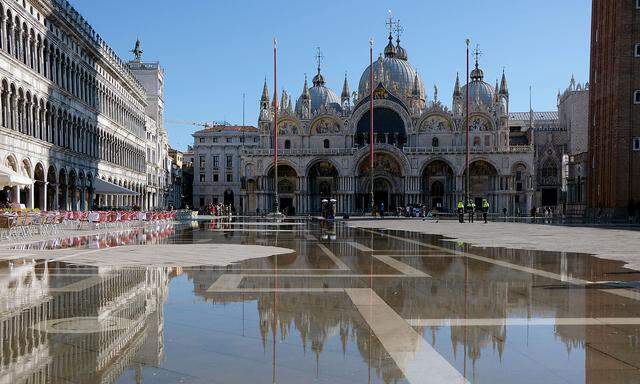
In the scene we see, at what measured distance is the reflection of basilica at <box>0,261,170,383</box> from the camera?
6.05 meters

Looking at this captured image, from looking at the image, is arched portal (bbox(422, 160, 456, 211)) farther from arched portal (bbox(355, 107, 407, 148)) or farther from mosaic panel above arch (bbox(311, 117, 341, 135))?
mosaic panel above arch (bbox(311, 117, 341, 135))

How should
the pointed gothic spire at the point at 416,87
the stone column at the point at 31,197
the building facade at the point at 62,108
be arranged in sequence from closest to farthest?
the building facade at the point at 62,108, the stone column at the point at 31,197, the pointed gothic spire at the point at 416,87

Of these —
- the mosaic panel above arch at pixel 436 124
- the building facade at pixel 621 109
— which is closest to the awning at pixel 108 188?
the building facade at pixel 621 109

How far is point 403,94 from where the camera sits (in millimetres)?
92312

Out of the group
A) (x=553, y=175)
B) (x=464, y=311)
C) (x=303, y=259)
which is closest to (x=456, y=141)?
(x=553, y=175)

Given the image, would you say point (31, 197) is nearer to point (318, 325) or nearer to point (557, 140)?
point (318, 325)

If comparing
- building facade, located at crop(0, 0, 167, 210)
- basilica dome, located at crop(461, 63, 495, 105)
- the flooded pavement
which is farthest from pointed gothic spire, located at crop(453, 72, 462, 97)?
the flooded pavement

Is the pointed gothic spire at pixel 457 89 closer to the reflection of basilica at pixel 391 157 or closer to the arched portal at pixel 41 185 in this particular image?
the reflection of basilica at pixel 391 157

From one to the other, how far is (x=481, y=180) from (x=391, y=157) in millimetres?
12342

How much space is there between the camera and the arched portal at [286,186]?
3634 inches

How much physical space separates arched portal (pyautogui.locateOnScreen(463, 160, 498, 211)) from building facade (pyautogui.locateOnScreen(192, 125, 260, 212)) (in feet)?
140

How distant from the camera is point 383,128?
91.9 metres

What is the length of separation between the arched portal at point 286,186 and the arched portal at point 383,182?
8.96 metres

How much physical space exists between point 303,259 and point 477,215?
2284 inches
